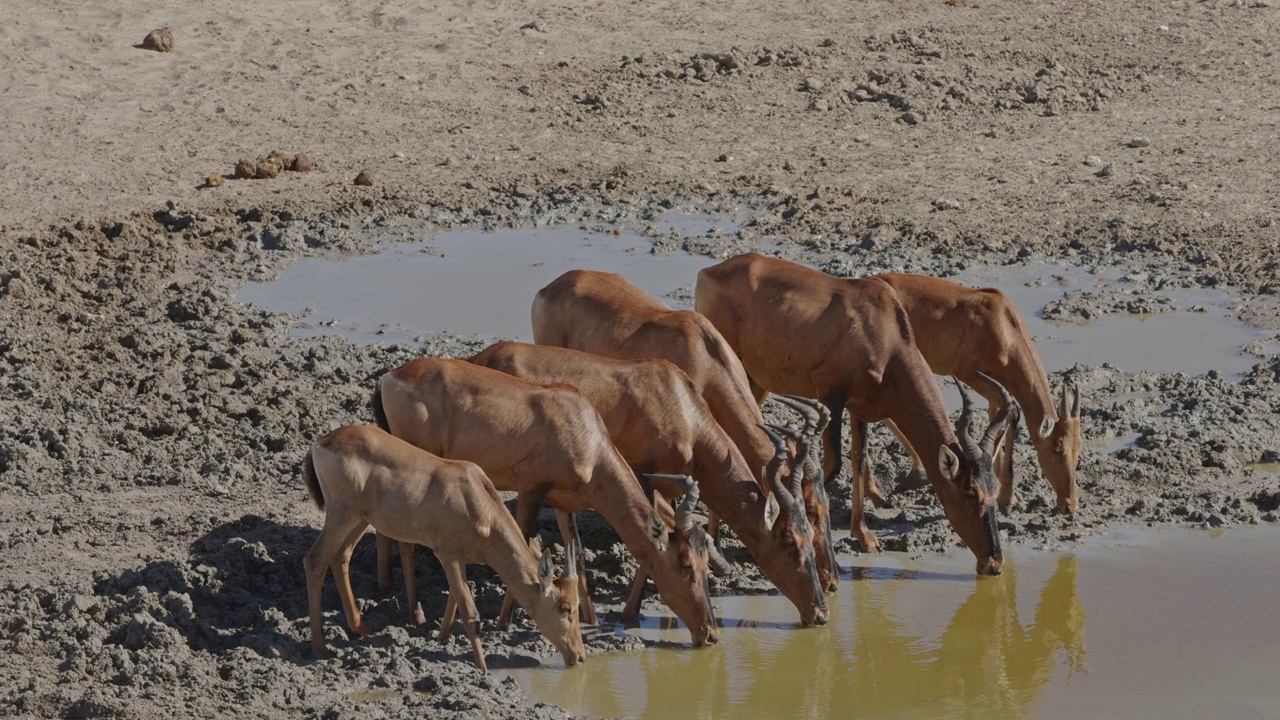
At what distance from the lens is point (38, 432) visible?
12.8m

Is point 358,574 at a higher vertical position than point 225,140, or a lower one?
lower

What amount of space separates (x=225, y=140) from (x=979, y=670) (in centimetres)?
1301

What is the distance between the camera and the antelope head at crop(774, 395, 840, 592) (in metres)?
11.0

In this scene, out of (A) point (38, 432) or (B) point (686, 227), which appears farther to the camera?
(B) point (686, 227)

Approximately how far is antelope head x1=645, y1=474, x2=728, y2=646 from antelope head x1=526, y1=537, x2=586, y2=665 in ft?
2.00

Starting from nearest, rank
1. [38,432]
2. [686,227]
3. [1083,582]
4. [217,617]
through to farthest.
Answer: [217,617], [1083,582], [38,432], [686,227]

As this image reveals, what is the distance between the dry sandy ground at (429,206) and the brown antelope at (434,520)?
1.33 feet

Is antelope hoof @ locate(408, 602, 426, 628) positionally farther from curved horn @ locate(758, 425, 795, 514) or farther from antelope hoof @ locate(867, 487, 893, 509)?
antelope hoof @ locate(867, 487, 893, 509)

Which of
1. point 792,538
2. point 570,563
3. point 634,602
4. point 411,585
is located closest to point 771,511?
point 792,538

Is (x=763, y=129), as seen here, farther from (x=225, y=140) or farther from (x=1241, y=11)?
(x=1241, y=11)

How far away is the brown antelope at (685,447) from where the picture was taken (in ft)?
35.4

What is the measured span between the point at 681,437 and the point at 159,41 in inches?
554

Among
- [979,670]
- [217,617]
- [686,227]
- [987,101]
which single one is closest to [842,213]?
[686,227]

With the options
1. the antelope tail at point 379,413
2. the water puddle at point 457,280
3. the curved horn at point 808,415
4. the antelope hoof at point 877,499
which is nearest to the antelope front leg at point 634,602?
the curved horn at point 808,415
